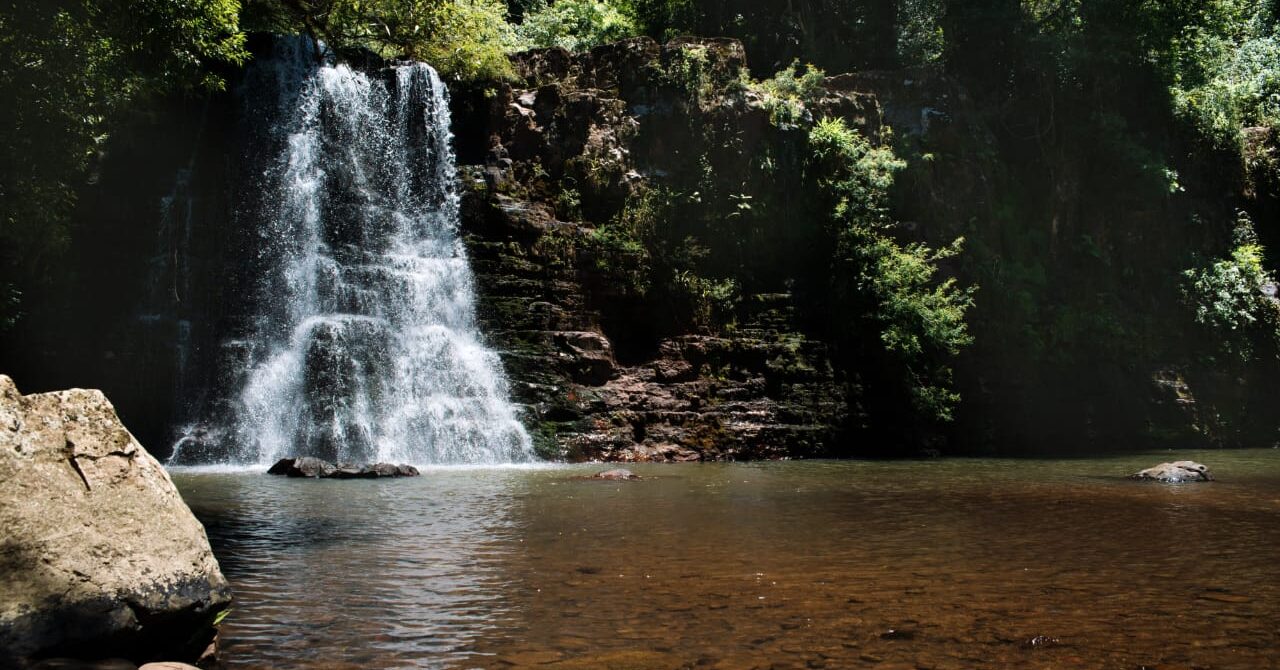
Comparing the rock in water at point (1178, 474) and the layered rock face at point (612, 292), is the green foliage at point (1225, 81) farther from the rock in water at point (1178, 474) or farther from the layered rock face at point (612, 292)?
the rock in water at point (1178, 474)

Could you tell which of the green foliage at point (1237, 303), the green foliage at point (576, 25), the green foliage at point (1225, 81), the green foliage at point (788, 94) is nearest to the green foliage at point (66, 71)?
the green foliage at point (788, 94)

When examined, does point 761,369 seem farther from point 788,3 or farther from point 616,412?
point 788,3

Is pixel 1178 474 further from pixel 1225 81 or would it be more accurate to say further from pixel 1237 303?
pixel 1225 81

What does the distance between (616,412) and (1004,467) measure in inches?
276

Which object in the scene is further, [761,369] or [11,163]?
[761,369]

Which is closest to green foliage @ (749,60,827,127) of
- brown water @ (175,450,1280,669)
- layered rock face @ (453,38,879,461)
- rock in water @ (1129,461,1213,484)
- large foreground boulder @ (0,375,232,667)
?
layered rock face @ (453,38,879,461)

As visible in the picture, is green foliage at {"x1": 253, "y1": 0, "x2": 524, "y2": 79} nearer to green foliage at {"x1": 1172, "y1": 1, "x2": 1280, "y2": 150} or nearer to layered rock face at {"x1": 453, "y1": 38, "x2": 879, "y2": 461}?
layered rock face at {"x1": 453, "y1": 38, "x2": 879, "y2": 461}

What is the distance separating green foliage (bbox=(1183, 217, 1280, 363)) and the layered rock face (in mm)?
10503

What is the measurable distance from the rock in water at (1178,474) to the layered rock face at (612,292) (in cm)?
668

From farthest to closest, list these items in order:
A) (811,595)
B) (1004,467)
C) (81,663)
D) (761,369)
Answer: (761,369) → (1004,467) → (811,595) → (81,663)

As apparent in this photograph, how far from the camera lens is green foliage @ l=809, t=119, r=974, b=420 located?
1933 centimetres

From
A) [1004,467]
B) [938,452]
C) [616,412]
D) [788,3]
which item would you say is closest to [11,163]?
[616,412]

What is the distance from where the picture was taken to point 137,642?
11.8 feet

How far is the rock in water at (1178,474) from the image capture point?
12445 millimetres
